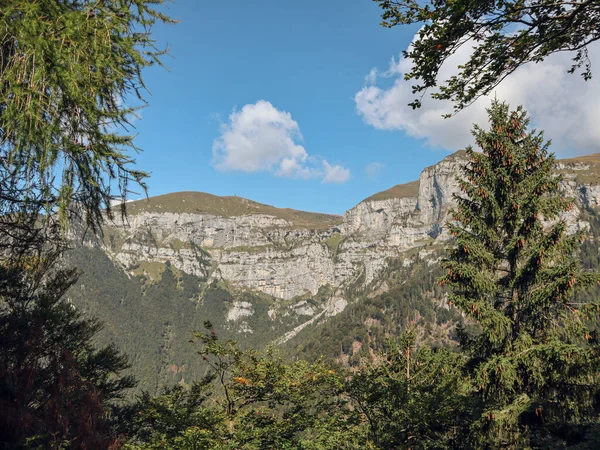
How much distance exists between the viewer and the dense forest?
4.45 meters

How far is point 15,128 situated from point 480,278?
36.6 feet

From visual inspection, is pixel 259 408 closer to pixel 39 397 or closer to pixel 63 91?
pixel 39 397

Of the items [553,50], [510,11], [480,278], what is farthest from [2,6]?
[480,278]

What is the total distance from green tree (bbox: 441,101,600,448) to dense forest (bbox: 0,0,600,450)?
47mm

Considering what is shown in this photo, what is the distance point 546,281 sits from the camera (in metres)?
9.72

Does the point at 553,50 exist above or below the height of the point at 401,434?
above

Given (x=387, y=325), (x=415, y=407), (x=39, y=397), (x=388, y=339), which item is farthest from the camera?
(x=387, y=325)

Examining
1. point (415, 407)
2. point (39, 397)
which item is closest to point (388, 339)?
point (415, 407)

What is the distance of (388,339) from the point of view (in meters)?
14.7

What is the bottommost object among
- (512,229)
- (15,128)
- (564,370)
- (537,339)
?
(564,370)

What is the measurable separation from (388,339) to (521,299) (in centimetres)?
611

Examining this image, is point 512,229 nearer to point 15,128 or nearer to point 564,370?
point 564,370

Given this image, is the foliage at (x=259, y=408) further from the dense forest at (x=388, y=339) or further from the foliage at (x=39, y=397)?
the foliage at (x=39, y=397)

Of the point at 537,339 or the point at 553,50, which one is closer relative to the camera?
the point at 553,50
